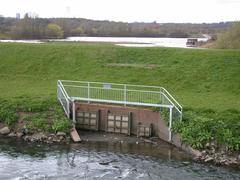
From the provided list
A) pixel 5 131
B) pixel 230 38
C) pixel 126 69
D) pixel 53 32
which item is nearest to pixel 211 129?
pixel 5 131

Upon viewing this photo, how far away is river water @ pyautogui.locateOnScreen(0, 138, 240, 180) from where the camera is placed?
2102 cm

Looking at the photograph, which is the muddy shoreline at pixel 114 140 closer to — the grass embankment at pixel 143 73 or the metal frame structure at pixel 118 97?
the grass embankment at pixel 143 73

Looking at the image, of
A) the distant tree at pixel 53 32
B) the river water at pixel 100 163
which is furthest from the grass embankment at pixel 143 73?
the distant tree at pixel 53 32

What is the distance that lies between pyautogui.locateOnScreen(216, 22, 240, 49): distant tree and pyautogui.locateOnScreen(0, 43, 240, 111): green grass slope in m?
10.2

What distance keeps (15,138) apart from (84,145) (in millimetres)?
4580

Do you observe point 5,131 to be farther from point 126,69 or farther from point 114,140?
point 126,69

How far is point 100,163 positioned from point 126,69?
1709 centimetres

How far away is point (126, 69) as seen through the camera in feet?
127

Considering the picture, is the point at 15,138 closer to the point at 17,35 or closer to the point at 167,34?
the point at 17,35

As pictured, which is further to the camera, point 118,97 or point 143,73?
point 143,73

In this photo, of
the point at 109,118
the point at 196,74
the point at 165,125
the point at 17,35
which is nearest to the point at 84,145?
the point at 109,118

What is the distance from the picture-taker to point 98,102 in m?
29.6

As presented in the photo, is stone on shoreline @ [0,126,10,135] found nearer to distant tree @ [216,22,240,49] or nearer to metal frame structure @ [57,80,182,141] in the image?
metal frame structure @ [57,80,182,141]

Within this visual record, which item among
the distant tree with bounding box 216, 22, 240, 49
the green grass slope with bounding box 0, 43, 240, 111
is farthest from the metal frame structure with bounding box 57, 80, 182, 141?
the distant tree with bounding box 216, 22, 240, 49
